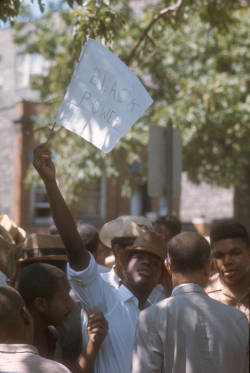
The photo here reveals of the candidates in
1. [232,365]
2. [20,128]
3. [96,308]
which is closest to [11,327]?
[96,308]

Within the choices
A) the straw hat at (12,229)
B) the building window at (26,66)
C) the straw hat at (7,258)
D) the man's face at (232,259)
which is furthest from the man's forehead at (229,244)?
the building window at (26,66)

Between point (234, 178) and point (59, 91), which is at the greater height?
point (59, 91)

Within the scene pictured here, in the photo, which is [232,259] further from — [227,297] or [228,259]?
[227,297]

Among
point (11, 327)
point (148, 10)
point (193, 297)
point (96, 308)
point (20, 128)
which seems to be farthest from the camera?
point (20, 128)

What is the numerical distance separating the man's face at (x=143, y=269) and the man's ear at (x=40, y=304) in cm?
57

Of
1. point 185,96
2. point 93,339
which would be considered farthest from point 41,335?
point 185,96

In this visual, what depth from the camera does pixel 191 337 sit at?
2.95 meters

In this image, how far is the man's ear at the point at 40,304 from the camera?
3592 mm

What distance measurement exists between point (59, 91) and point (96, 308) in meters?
13.2

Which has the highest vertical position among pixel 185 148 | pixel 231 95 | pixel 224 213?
pixel 231 95

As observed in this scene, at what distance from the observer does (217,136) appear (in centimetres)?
1547

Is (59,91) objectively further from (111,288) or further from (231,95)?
(111,288)

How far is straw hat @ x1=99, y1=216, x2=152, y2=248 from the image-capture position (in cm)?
479

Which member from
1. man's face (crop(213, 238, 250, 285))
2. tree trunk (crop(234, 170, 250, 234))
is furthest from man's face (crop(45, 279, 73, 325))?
tree trunk (crop(234, 170, 250, 234))
